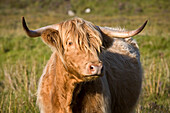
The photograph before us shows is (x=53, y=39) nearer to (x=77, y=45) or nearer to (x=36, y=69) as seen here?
(x=77, y=45)

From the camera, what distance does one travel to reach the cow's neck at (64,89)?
2.85 meters

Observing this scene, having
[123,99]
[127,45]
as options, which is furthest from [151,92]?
[123,99]

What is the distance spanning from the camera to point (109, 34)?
2980 mm

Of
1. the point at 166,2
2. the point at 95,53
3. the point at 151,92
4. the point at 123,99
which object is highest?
the point at 166,2

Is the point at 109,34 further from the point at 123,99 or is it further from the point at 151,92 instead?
the point at 151,92

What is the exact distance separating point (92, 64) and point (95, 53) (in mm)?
227

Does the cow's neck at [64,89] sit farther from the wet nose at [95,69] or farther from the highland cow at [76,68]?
the wet nose at [95,69]

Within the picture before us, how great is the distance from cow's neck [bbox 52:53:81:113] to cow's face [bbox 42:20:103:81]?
0.44 feet

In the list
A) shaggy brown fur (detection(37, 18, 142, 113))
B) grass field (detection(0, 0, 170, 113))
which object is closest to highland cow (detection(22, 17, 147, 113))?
shaggy brown fur (detection(37, 18, 142, 113))

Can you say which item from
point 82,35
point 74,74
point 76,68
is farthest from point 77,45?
point 74,74

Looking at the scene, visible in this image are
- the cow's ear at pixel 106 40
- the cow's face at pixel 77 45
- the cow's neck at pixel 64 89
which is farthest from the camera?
the cow's ear at pixel 106 40

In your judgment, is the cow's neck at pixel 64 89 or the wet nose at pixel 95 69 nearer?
the wet nose at pixel 95 69

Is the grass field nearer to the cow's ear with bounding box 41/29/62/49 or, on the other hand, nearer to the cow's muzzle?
the cow's ear with bounding box 41/29/62/49

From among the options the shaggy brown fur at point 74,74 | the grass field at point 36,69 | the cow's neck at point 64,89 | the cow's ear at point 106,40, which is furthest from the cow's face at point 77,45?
the grass field at point 36,69
